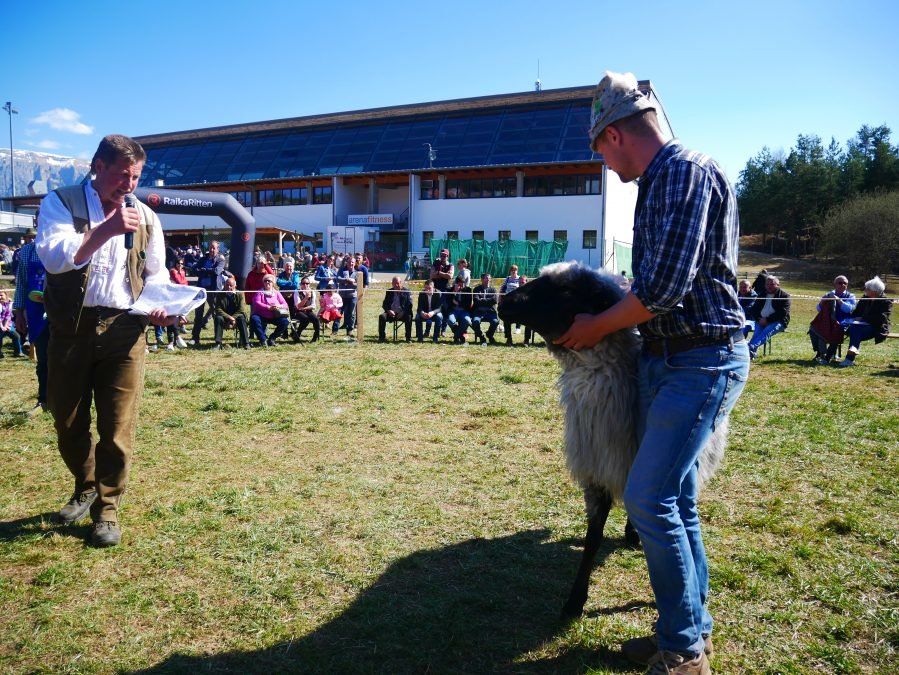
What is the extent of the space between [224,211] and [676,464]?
20408 mm

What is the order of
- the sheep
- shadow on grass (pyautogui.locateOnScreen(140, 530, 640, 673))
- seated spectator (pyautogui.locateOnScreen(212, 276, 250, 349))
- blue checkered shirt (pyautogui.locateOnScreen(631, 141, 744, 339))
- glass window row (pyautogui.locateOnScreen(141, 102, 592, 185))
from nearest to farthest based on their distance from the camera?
blue checkered shirt (pyautogui.locateOnScreen(631, 141, 744, 339)) → shadow on grass (pyautogui.locateOnScreen(140, 530, 640, 673)) → the sheep → seated spectator (pyautogui.locateOnScreen(212, 276, 250, 349)) → glass window row (pyautogui.locateOnScreen(141, 102, 592, 185))

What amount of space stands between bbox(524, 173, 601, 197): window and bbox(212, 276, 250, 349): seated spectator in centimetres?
3027

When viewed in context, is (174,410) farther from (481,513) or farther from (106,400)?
(481,513)

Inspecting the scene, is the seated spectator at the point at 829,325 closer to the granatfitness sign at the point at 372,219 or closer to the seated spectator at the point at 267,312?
the seated spectator at the point at 267,312

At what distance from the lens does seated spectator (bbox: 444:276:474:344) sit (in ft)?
44.9

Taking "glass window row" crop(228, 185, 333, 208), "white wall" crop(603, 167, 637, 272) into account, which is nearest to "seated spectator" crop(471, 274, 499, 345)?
"white wall" crop(603, 167, 637, 272)

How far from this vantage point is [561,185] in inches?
1570

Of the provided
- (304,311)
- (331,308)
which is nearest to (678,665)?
(304,311)

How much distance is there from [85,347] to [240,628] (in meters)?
1.94

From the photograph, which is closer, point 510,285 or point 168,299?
point 168,299

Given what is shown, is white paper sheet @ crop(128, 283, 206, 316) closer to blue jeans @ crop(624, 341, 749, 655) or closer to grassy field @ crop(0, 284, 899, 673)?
grassy field @ crop(0, 284, 899, 673)

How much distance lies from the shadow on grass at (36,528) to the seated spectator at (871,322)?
12.2 meters

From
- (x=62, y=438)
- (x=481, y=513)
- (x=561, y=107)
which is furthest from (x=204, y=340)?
(x=561, y=107)

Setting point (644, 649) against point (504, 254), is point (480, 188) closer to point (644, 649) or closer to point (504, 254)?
point (504, 254)
